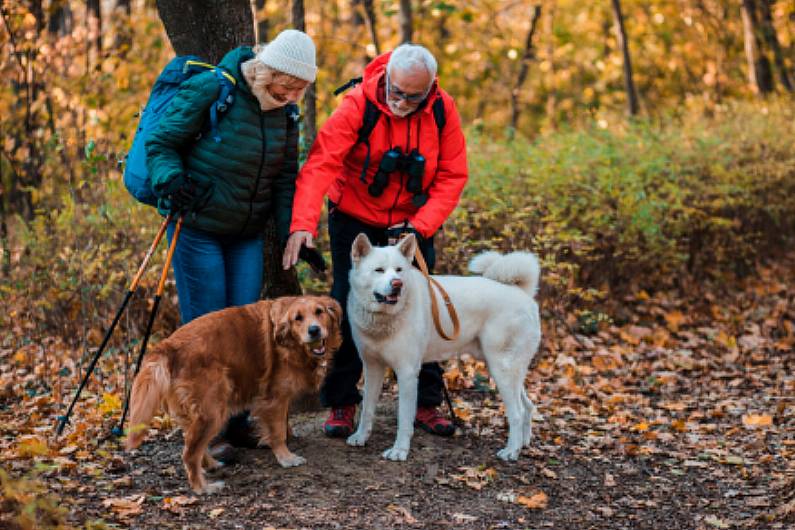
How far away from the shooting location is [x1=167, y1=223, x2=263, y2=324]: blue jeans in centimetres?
444

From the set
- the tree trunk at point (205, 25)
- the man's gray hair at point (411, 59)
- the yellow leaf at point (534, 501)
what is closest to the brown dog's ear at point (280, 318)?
the man's gray hair at point (411, 59)

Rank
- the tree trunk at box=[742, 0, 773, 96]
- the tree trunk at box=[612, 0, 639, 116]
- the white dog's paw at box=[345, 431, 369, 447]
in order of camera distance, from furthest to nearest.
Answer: the tree trunk at box=[742, 0, 773, 96] → the tree trunk at box=[612, 0, 639, 116] → the white dog's paw at box=[345, 431, 369, 447]

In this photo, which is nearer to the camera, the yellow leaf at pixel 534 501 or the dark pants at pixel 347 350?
the yellow leaf at pixel 534 501

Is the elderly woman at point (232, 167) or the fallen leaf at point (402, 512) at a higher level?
the elderly woman at point (232, 167)

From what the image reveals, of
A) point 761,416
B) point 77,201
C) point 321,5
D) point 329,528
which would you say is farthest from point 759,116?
point 329,528

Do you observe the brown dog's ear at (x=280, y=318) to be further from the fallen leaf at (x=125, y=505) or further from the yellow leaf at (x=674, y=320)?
the yellow leaf at (x=674, y=320)

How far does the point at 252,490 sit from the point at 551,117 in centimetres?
1865

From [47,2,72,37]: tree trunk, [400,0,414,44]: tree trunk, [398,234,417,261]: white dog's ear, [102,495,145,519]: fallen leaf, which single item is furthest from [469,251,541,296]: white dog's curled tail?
[47,2,72,37]: tree trunk

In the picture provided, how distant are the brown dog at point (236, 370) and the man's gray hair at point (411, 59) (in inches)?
54.2

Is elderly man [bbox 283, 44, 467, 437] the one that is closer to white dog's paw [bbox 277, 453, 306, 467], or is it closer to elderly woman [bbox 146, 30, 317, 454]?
elderly woman [bbox 146, 30, 317, 454]

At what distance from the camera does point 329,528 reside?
3.90m

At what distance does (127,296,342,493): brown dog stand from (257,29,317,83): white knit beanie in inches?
48.2

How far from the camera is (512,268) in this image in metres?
5.05

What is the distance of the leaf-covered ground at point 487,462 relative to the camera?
407cm
